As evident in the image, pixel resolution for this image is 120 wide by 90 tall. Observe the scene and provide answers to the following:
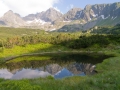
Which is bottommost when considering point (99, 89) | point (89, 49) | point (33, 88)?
point (89, 49)

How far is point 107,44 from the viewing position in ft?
472

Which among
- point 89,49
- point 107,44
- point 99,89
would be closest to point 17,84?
point 99,89

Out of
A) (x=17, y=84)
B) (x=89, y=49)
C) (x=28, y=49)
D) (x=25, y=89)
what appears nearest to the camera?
(x=25, y=89)

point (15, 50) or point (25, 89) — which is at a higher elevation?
point (25, 89)

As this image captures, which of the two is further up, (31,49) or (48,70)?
(31,49)

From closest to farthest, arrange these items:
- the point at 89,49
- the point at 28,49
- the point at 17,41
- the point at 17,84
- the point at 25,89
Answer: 1. the point at 25,89
2. the point at 17,84
3. the point at 89,49
4. the point at 28,49
5. the point at 17,41

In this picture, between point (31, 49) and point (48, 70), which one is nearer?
point (48, 70)

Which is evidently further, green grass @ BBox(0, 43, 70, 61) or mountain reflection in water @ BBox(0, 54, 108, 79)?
green grass @ BBox(0, 43, 70, 61)

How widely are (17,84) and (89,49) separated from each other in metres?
128

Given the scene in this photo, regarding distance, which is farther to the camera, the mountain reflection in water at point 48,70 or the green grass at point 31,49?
the green grass at point 31,49

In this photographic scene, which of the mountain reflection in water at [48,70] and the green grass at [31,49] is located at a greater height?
the green grass at [31,49]

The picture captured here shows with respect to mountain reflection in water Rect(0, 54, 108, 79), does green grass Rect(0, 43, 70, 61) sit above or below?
above

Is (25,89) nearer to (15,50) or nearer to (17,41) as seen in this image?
(15,50)

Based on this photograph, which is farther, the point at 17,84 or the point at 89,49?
the point at 89,49
